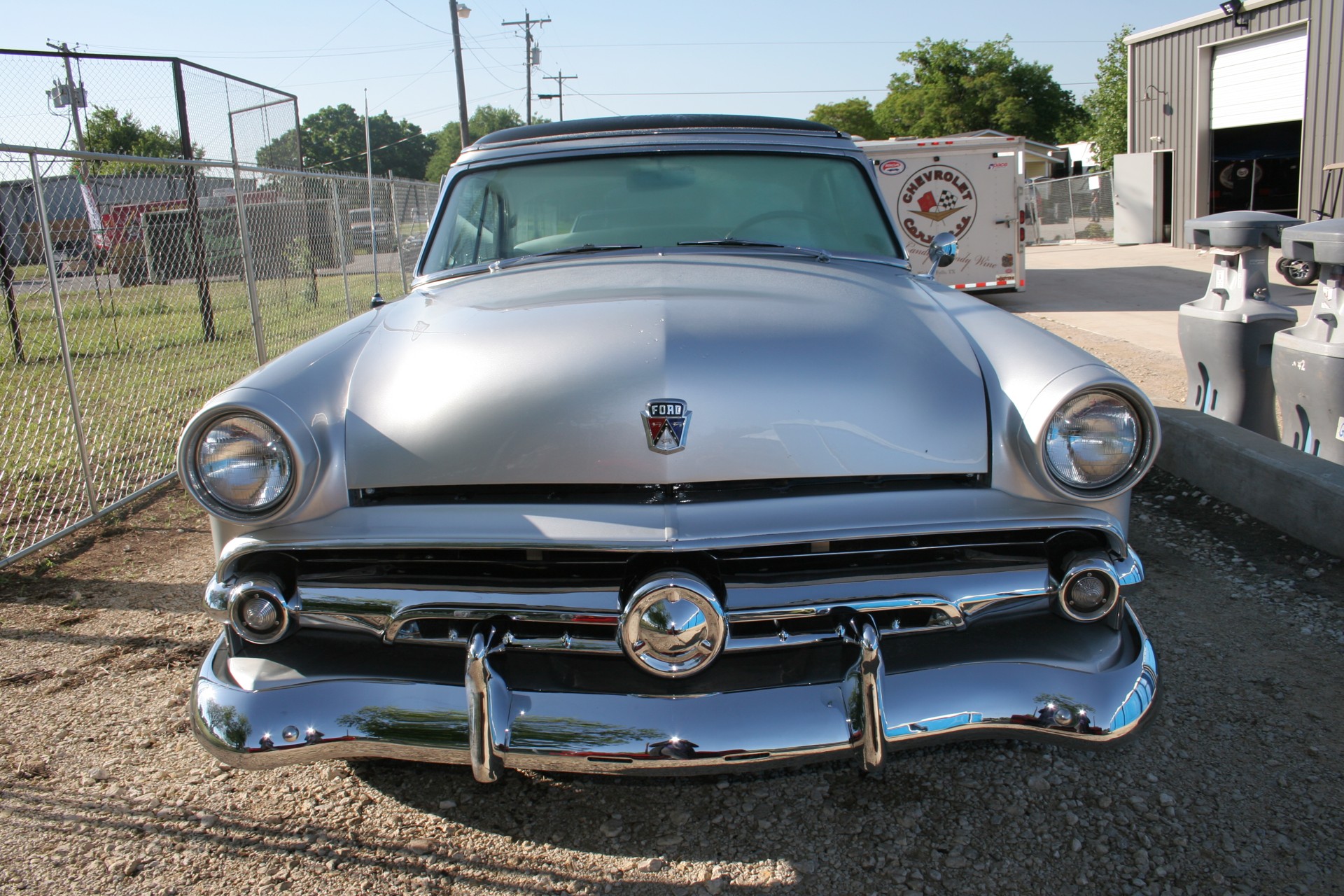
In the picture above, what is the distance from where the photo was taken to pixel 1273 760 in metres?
2.31

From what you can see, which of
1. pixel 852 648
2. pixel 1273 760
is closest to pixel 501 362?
pixel 852 648

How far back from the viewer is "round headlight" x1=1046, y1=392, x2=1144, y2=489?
6.46 feet

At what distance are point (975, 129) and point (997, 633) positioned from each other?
190 feet

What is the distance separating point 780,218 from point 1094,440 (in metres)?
1.48

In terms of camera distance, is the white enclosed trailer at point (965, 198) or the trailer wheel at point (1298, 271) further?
the white enclosed trailer at point (965, 198)

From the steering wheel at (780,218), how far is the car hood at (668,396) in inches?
34.2

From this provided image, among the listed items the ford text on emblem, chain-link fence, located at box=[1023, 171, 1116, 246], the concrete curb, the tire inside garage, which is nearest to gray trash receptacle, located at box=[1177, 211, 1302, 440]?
the concrete curb

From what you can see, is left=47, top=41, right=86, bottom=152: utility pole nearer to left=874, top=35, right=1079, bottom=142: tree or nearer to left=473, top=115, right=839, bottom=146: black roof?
left=473, top=115, right=839, bottom=146: black roof

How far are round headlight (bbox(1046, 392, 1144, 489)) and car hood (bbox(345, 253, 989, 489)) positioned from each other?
15 cm

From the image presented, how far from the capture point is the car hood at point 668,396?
1929 millimetres

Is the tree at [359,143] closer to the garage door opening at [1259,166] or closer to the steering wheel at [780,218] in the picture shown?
the garage door opening at [1259,166]

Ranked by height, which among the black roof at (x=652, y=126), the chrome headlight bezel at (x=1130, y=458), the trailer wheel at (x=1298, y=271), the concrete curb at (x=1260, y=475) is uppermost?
the black roof at (x=652, y=126)

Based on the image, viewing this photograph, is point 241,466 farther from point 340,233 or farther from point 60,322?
point 340,233

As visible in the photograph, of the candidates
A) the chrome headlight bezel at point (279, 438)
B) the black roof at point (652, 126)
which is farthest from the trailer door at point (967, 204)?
the chrome headlight bezel at point (279, 438)
